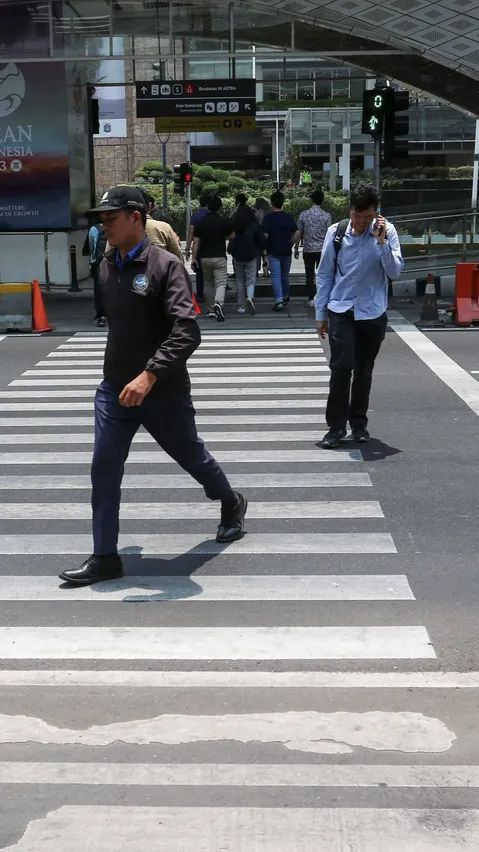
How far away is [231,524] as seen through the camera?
6.48 metres

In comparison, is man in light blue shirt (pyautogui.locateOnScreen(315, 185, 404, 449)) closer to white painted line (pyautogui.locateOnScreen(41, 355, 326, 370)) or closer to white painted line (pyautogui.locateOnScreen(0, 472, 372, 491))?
white painted line (pyautogui.locateOnScreen(0, 472, 372, 491))

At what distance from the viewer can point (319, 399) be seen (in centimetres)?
1098

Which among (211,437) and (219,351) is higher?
(211,437)

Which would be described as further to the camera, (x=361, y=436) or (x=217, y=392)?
(x=217, y=392)

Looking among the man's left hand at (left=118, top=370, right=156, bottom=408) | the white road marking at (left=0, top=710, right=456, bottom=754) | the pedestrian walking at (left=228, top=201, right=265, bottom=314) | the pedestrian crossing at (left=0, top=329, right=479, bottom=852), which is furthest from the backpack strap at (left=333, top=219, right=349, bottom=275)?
the pedestrian walking at (left=228, top=201, right=265, bottom=314)

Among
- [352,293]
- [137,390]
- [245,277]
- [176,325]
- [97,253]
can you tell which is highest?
[176,325]

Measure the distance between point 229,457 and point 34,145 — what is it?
14.9 meters

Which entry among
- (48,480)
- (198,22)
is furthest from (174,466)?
(198,22)

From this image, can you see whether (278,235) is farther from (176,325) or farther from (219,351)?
(176,325)

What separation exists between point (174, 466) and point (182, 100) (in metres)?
13.8

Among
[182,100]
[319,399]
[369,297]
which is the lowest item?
[319,399]

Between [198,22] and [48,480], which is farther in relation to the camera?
[198,22]

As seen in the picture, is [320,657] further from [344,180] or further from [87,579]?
[344,180]

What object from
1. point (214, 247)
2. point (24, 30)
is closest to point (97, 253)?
point (214, 247)
